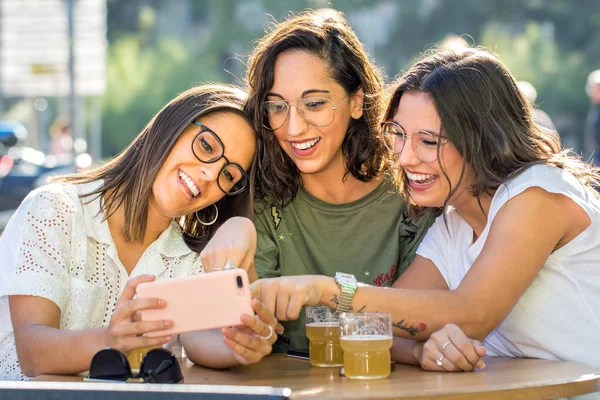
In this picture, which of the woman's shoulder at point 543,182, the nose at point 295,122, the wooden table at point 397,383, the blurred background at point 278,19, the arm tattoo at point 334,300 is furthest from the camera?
the blurred background at point 278,19

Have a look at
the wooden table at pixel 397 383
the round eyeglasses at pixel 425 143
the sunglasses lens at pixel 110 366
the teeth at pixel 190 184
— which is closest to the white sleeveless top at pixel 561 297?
the wooden table at pixel 397 383

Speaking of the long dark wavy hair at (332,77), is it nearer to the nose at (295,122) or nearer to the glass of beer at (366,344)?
the nose at (295,122)

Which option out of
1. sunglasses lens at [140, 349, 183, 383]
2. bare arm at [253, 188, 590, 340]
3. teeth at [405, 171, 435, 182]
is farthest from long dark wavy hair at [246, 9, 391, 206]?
sunglasses lens at [140, 349, 183, 383]

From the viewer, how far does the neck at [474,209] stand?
272cm

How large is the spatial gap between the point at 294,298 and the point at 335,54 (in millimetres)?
1237

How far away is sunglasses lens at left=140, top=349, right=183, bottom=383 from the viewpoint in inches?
79.8

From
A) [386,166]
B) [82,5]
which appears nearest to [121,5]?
[82,5]

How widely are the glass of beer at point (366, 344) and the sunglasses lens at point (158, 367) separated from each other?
438 mm

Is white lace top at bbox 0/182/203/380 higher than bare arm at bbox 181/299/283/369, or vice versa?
white lace top at bbox 0/182/203/380

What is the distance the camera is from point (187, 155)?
2.88 m

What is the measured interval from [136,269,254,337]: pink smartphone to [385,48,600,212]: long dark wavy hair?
34.5 inches

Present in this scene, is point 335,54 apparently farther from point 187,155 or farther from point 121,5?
point 121,5

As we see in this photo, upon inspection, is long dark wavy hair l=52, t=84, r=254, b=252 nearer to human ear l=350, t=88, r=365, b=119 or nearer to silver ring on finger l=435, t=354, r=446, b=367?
human ear l=350, t=88, r=365, b=119

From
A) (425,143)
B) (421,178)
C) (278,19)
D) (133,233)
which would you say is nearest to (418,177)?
(421,178)
